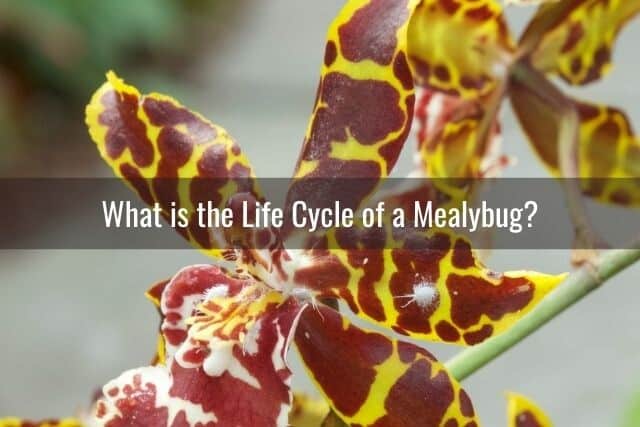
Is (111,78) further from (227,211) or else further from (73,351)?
(73,351)

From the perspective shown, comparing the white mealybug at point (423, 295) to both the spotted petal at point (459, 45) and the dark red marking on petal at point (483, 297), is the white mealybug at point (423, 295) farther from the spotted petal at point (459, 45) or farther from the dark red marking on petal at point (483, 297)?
the spotted petal at point (459, 45)

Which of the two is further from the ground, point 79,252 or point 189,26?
point 189,26

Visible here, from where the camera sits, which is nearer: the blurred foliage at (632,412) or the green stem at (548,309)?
the green stem at (548,309)

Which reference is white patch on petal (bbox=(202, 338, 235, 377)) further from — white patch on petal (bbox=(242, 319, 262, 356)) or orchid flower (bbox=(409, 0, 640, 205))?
orchid flower (bbox=(409, 0, 640, 205))

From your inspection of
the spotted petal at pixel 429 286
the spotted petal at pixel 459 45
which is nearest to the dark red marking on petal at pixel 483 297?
the spotted petal at pixel 429 286

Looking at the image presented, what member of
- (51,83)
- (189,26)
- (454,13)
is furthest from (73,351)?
(454,13)

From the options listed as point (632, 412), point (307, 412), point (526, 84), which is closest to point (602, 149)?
point (526, 84)
